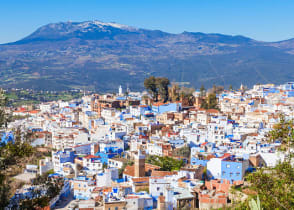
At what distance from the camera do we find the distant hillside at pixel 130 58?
355ft

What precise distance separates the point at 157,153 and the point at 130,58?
124860 mm

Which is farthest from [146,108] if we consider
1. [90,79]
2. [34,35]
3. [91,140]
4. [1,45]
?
[34,35]

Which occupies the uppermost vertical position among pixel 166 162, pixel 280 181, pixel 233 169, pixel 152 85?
pixel 152 85

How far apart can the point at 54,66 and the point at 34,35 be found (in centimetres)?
7105

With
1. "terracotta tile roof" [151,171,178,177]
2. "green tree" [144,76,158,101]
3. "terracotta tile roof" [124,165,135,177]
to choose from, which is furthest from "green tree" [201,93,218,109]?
"terracotta tile roof" [151,171,178,177]

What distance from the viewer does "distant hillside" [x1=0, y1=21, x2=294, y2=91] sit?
355ft

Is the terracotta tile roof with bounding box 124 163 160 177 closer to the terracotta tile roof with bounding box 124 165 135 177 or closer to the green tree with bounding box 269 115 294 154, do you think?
the terracotta tile roof with bounding box 124 165 135 177

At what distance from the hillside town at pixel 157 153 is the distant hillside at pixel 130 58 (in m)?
64.2

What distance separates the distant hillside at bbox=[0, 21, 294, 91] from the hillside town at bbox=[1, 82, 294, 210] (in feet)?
211

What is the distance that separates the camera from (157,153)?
2164cm

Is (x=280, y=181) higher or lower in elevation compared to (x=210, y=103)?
higher

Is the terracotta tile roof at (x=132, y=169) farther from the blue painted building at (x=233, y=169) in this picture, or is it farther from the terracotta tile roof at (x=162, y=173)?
the blue painted building at (x=233, y=169)

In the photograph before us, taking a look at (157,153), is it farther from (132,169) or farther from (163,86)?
(163,86)

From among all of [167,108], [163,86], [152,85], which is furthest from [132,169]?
[163,86]
